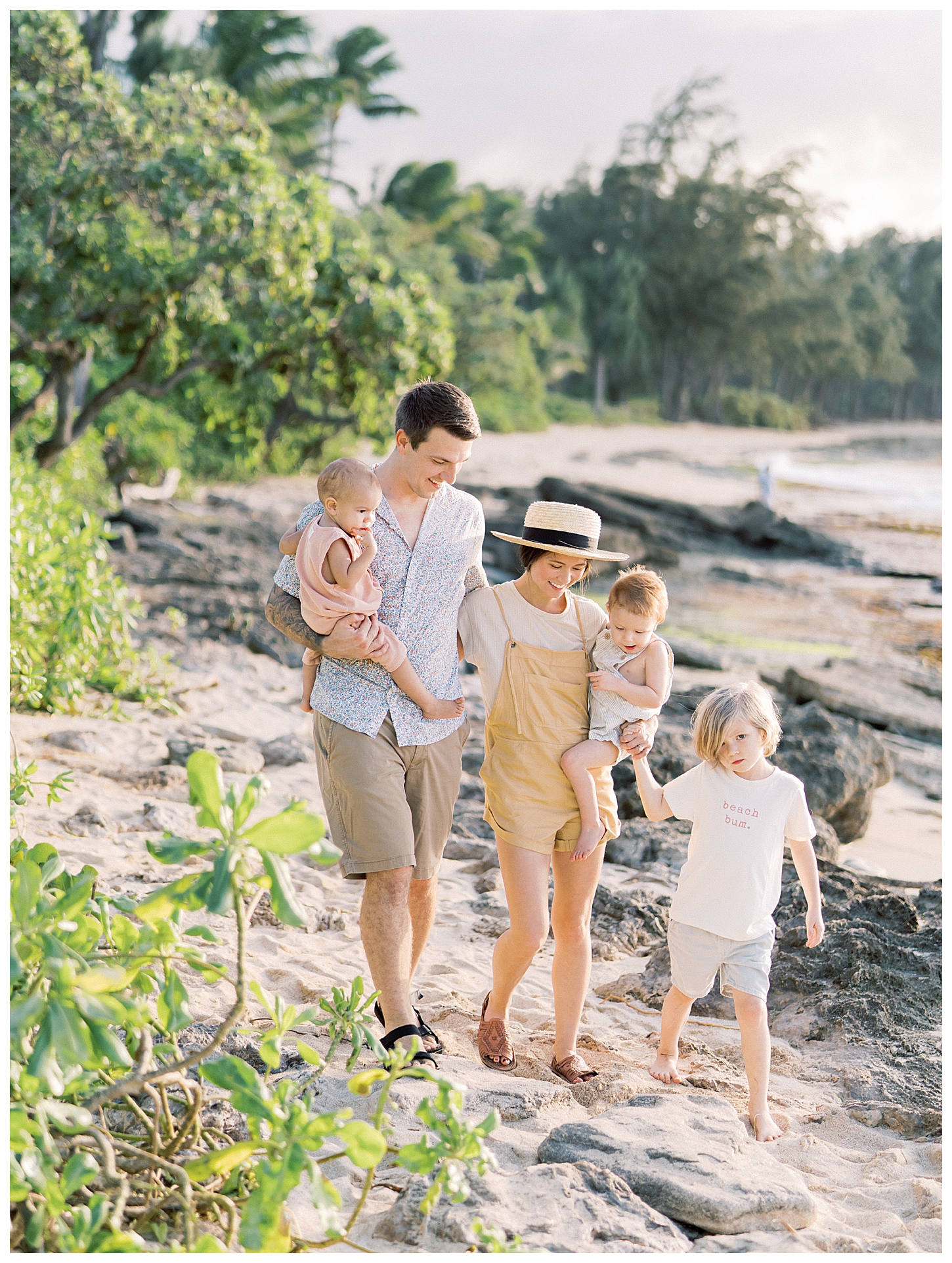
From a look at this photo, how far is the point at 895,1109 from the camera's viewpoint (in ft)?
9.89

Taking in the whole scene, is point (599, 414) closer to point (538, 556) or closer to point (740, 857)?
point (538, 556)

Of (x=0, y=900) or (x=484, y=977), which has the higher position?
(x=0, y=900)

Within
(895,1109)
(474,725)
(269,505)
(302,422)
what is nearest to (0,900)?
(895,1109)

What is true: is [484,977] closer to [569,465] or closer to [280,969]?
[280,969]

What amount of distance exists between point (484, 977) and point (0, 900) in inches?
87.1

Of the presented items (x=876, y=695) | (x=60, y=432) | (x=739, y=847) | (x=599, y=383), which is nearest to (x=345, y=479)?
(x=739, y=847)

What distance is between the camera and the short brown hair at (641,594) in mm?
2785

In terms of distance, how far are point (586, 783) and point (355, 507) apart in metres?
0.96

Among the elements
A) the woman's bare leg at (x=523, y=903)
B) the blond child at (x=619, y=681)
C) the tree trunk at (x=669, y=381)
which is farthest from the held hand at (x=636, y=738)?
the tree trunk at (x=669, y=381)

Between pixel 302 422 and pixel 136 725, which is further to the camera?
pixel 302 422

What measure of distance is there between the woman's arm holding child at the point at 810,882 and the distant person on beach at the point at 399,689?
3.18ft

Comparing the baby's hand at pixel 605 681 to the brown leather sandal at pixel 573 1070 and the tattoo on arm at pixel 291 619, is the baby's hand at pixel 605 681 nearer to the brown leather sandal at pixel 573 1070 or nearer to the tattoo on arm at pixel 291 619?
the tattoo on arm at pixel 291 619

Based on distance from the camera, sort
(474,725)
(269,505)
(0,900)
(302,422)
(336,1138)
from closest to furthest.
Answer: (0,900), (336,1138), (474,725), (269,505), (302,422)

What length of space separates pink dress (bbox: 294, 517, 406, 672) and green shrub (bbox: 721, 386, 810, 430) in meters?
47.0
